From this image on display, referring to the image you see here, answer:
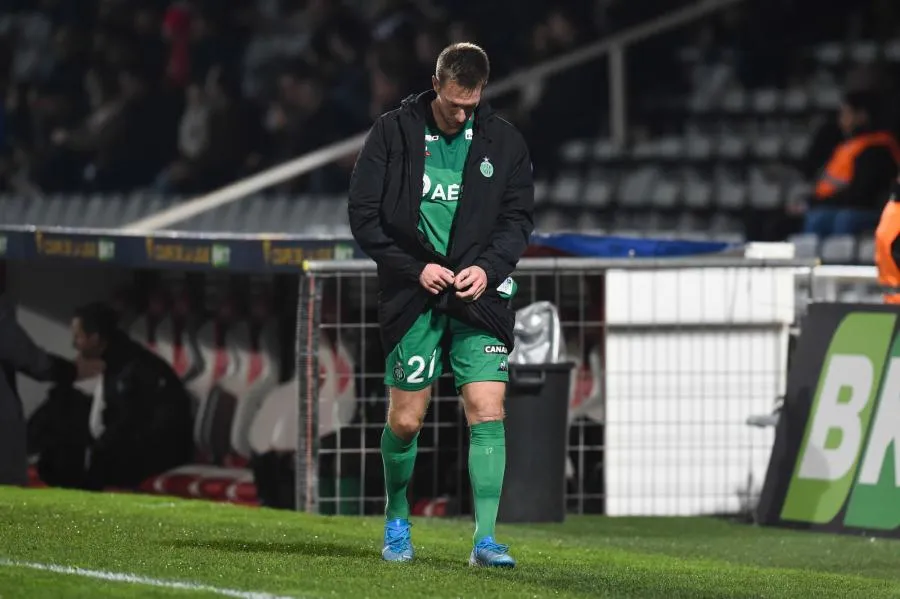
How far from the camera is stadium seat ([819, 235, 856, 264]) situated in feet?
48.5

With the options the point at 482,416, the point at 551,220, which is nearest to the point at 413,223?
the point at 482,416

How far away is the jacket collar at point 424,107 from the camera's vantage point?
7.08 metres

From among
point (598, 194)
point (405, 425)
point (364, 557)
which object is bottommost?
point (364, 557)

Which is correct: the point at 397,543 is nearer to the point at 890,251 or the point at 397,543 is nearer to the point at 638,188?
the point at 890,251

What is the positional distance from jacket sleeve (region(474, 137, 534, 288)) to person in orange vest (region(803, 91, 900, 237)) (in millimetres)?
8316

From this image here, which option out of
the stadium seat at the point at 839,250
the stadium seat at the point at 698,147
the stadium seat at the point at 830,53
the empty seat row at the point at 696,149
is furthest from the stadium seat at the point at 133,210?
the stadium seat at the point at 839,250

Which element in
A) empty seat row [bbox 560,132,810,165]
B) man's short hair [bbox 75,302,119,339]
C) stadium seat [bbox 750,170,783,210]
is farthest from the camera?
empty seat row [bbox 560,132,810,165]

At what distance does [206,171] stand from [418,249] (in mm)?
15461

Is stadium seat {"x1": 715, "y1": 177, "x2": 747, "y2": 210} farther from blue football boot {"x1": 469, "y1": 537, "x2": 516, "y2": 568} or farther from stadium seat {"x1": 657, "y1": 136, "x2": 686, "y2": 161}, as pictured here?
blue football boot {"x1": 469, "y1": 537, "x2": 516, "y2": 568}

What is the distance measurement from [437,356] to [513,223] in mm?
529

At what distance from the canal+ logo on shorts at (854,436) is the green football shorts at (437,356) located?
11.4 ft

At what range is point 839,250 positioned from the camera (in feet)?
48.8

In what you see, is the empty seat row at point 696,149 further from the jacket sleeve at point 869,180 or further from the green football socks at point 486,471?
the green football socks at point 486,471

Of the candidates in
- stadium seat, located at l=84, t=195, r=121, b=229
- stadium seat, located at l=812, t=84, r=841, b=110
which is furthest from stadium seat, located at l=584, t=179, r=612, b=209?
stadium seat, located at l=84, t=195, r=121, b=229
